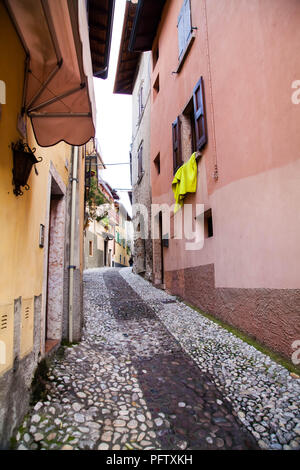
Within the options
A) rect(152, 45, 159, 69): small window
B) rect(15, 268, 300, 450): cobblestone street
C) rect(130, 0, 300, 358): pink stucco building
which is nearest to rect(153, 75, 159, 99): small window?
rect(152, 45, 159, 69): small window

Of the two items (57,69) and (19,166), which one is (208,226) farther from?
(19,166)

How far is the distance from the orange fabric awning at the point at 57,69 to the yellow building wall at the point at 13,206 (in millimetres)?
100

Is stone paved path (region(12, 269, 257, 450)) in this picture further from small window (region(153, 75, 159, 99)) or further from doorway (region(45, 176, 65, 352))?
small window (region(153, 75, 159, 99))

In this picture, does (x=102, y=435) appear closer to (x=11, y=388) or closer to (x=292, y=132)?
(x=11, y=388)

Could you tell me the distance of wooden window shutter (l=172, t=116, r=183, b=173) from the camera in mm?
7304

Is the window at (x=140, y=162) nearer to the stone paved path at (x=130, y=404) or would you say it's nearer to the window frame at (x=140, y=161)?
the window frame at (x=140, y=161)

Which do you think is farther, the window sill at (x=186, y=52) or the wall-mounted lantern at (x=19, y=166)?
the window sill at (x=186, y=52)

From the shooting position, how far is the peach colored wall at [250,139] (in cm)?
333

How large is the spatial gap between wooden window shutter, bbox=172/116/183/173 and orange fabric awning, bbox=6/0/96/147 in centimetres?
477

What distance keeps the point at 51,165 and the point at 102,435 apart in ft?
9.48

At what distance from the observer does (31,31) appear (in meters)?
2.18

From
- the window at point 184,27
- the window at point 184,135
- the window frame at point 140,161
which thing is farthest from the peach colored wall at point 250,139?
the window frame at point 140,161

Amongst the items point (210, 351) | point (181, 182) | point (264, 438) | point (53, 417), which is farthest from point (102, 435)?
point (181, 182)

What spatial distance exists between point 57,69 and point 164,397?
315cm
